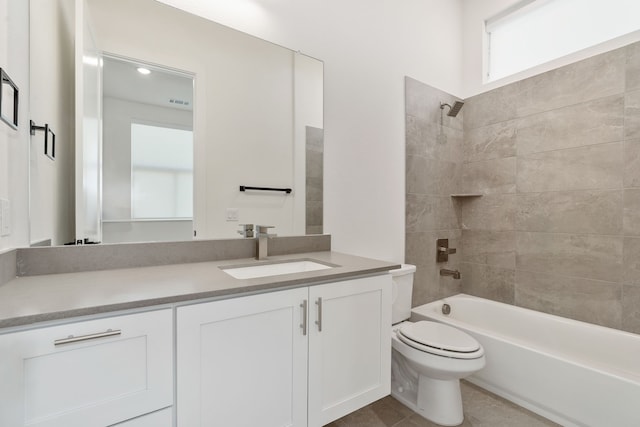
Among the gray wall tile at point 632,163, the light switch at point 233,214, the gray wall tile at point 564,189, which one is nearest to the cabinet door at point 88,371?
the light switch at point 233,214

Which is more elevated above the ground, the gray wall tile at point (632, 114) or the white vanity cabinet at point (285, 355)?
the gray wall tile at point (632, 114)

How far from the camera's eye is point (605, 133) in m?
1.98

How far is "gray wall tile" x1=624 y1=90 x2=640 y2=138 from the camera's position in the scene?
1854 mm

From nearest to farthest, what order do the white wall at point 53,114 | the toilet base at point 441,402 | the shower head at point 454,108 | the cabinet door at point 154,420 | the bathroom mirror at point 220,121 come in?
the cabinet door at point 154,420, the white wall at point 53,114, the bathroom mirror at point 220,121, the toilet base at point 441,402, the shower head at point 454,108

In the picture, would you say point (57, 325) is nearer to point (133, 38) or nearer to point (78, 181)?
point (78, 181)

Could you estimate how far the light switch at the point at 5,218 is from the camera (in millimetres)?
911

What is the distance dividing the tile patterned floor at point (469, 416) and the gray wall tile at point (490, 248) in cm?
108

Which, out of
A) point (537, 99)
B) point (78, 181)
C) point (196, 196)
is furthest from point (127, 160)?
point (537, 99)

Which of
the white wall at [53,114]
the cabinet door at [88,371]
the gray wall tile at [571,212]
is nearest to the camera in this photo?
the cabinet door at [88,371]

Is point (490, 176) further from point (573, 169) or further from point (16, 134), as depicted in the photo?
point (16, 134)

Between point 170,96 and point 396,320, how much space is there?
189 cm

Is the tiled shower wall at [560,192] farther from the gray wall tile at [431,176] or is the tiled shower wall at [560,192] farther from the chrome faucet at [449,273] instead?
the chrome faucet at [449,273]

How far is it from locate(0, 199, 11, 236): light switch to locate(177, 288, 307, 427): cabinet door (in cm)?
63

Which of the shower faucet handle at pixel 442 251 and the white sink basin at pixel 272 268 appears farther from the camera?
the shower faucet handle at pixel 442 251
